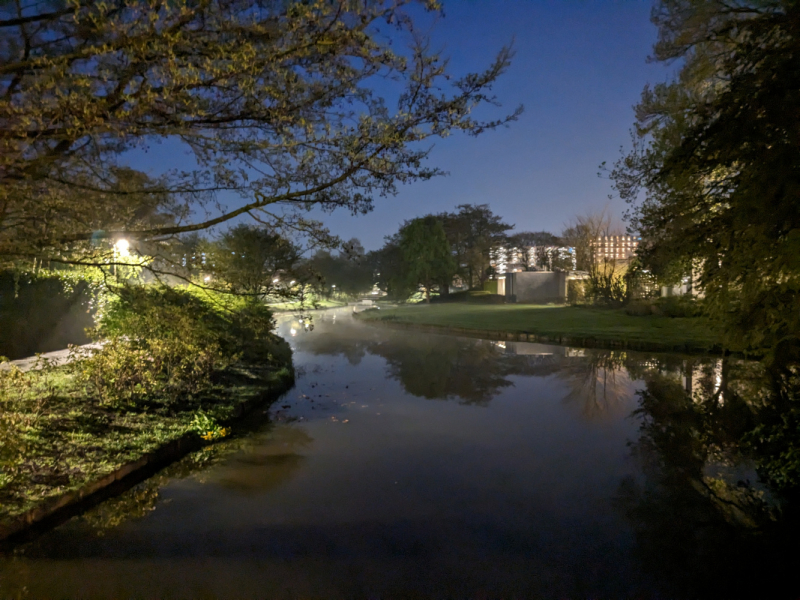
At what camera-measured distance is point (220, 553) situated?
4.21 m

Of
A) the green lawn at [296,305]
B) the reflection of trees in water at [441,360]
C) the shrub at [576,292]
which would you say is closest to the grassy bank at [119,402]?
the green lawn at [296,305]

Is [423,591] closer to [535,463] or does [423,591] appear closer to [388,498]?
[388,498]

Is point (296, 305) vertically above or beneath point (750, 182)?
beneath

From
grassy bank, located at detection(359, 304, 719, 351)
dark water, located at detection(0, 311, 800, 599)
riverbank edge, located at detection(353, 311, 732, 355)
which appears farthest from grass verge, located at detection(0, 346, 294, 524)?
grassy bank, located at detection(359, 304, 719, 351)

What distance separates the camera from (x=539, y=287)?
4359 centimetres

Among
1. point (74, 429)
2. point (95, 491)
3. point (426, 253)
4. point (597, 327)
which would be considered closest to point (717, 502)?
point (95, 491)

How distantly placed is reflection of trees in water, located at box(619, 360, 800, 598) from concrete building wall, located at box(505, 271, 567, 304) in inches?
1390

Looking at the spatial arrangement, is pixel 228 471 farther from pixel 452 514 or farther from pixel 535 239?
pixel 535 239

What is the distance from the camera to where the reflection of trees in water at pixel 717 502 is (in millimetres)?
3846

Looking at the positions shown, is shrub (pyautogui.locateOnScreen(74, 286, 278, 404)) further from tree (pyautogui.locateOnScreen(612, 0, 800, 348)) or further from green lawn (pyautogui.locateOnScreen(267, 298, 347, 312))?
tree (pyautogui.locateOnScreen(612, 0, 800, 348))

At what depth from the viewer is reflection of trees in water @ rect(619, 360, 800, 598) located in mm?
3846

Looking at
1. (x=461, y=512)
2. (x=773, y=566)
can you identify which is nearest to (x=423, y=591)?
(x=461, y=512)

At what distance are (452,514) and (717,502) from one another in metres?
2.84

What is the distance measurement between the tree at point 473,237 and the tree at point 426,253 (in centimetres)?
681
